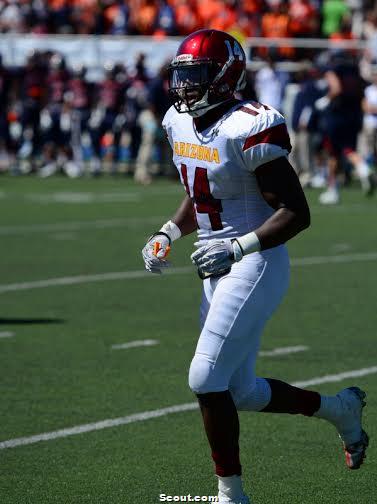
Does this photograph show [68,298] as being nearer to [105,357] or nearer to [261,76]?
[105,357]

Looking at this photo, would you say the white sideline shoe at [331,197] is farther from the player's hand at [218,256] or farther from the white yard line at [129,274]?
the player's hand at [218,256]

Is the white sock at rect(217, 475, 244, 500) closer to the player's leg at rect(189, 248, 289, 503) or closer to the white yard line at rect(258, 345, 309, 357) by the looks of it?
the player's leg at rect(189, 248, 289, 503)

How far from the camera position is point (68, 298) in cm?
972

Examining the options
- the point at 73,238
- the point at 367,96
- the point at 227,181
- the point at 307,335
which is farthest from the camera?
the point at 367,96

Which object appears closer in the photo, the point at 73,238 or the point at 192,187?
the point at 192,187

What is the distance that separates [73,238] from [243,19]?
11492 millimetres

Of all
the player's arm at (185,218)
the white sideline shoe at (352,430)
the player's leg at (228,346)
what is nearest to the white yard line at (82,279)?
the player's arm at (185,218)

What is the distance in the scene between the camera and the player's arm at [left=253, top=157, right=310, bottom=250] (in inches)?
183

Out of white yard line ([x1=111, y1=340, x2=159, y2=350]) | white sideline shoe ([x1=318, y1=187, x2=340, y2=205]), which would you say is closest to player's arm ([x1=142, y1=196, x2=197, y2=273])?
white yard line ([x1=111, y1=340, x2=159, y2=350])

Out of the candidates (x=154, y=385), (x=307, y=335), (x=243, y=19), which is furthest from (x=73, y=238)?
(x=243, y=19)

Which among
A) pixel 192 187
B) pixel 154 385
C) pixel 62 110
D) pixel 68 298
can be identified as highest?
pixel 192 187

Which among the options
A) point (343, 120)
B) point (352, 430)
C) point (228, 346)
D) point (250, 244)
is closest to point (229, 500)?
point (228, 346)

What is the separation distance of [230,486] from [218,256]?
80 cm

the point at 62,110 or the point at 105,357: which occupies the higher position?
the point at 105,357
